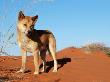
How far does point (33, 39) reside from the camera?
43.4 feet

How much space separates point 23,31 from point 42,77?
1.79m

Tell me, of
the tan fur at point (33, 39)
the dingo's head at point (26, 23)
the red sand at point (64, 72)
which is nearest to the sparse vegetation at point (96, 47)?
the red sand at point (64, 72)

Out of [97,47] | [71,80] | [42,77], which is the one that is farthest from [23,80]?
[97,47]

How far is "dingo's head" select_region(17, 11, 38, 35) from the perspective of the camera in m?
12.5

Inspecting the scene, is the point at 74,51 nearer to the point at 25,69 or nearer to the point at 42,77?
the point at 25,69

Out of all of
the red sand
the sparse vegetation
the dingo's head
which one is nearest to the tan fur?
the dingo's head

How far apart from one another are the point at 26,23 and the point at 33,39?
842 millimetres

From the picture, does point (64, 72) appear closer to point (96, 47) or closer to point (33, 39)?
point (33, 39)

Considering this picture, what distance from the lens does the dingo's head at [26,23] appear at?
12.5 m

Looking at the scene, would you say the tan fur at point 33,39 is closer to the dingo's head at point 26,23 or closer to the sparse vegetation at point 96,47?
the dingo's head at point 26,23

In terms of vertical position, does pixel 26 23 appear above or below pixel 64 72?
above

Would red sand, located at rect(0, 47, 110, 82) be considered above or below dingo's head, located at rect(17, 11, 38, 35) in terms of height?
below

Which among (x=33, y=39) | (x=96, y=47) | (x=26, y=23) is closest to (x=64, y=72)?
(x=33, y=39)

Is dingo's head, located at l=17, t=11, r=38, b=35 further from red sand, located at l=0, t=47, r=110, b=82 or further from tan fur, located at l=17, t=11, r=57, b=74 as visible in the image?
red sand, located at l=0, t=47, r=110, b=82
